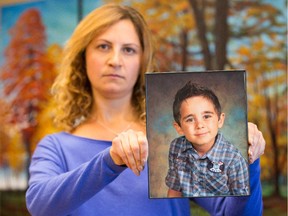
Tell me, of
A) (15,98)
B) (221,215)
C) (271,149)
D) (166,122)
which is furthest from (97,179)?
(15,98)

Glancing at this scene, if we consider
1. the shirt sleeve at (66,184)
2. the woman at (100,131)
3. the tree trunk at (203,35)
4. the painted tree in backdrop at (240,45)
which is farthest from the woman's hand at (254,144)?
the tree trunk at (203,35)

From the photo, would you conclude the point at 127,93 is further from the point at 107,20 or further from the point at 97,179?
the point at 97,179

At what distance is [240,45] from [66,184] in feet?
3.27

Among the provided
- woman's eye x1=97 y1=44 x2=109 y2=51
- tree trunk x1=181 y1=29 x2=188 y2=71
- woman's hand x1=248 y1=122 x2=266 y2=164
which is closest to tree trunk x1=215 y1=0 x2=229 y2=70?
tree trunk x1=181 y1=29 x2=188 y2=71

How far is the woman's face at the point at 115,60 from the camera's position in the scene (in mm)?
Answer: 985

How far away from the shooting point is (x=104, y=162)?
77cm

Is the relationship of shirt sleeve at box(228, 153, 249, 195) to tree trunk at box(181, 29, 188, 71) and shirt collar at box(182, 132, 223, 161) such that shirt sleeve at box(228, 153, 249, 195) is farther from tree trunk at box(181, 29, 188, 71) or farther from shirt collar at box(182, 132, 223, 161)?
tree trunk at box(181, 29, 188, 71)

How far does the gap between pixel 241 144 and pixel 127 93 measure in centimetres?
36

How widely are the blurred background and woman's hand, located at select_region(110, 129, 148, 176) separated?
886mm

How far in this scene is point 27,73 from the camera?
6.73 feet

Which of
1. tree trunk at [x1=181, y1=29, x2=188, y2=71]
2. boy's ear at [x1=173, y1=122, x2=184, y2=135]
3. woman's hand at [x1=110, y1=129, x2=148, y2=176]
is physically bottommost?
woman's hand at [x1=110, y1=129, x2=148, y2=176]

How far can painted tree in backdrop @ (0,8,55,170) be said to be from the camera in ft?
6.63

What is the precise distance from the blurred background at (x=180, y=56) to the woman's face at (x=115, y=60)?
A: 64 cm

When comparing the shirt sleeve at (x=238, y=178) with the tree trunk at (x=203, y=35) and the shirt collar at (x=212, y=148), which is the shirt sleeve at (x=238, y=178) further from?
the tree trunk at (x=203, y=35)
